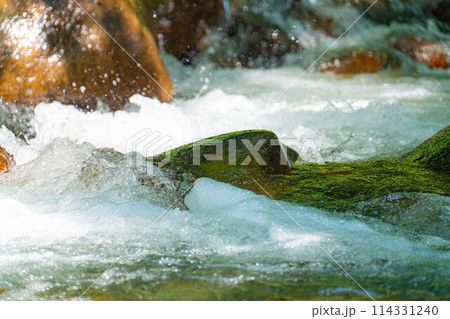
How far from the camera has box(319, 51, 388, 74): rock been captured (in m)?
7.13

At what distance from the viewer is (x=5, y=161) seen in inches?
140

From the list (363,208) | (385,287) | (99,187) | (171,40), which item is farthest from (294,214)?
(171,40)

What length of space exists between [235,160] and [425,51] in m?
5.41

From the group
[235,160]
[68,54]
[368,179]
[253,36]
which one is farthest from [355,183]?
A: [253,36]

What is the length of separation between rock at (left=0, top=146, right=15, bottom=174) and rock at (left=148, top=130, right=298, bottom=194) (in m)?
1.02

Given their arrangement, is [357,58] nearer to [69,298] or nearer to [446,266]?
[446,266]

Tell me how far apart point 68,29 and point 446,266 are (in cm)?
381

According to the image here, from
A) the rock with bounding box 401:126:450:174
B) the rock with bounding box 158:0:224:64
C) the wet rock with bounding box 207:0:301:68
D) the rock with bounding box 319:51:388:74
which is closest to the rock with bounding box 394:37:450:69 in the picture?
the rock with bounding box 319:51:388:74

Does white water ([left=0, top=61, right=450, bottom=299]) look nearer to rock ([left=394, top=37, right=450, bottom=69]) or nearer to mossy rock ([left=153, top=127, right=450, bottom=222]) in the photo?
mossy rock ([left=153, top=127, right=450, bottom=222])

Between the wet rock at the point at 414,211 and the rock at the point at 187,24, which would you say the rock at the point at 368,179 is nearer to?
the wet rock at the point at 414,211

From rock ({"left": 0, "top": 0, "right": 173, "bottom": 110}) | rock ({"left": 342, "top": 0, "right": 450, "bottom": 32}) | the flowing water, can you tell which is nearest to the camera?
the flowing water

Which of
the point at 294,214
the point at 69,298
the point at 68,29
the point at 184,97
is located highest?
the point at 68,29

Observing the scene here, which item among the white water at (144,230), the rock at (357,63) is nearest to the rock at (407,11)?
the rock at (357,63)

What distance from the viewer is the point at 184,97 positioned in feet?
19.3
